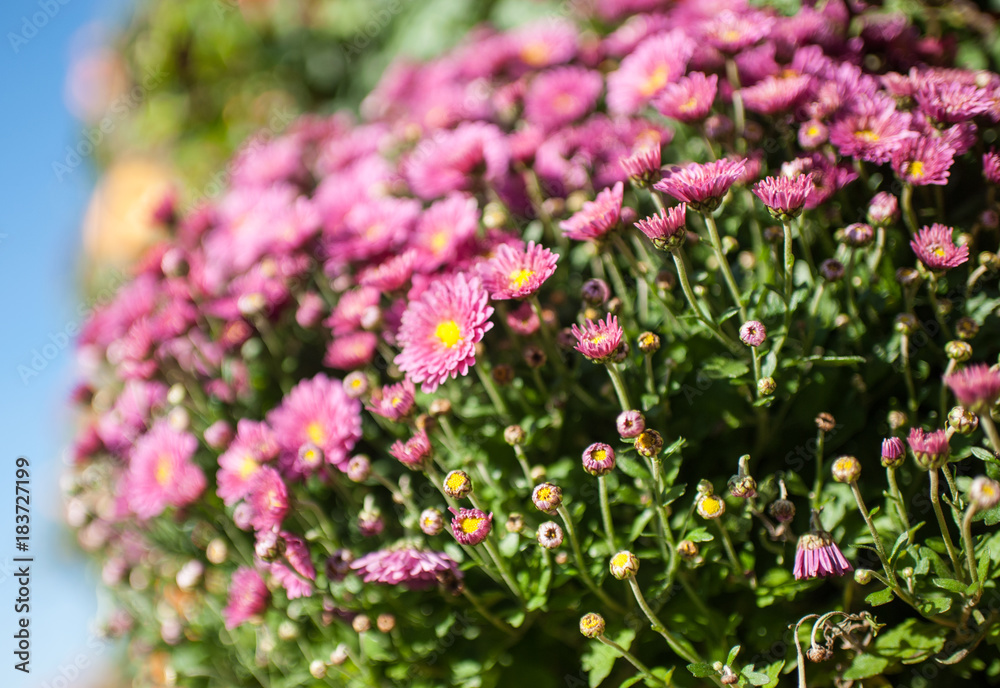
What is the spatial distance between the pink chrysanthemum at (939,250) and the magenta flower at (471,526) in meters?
1.14

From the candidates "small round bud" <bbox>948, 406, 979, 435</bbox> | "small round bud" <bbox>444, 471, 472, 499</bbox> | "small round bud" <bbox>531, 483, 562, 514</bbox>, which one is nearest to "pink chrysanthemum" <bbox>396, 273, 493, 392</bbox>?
"small round bud" <bbox>444, 471, 472, 499</bbox>

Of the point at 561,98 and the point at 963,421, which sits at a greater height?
the point at 561,98

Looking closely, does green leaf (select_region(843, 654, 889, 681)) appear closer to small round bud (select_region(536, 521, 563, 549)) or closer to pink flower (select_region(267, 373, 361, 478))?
small round bud (select_region(536, 521, 563, 549))

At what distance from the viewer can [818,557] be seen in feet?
4.62

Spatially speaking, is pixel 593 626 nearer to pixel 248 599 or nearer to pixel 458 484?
pixel 458 484

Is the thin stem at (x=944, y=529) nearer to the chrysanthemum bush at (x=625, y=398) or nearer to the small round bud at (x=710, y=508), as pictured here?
the chrysanthemum bush at (x=625, y=398)

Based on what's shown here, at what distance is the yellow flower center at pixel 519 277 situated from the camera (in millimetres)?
1553

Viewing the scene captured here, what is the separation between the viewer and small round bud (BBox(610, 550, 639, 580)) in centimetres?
140

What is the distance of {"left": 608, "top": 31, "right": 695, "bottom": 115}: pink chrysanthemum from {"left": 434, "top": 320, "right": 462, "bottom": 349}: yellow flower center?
1.00 m

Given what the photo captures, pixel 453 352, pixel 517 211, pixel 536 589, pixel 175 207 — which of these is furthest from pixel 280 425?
pixel 175 207

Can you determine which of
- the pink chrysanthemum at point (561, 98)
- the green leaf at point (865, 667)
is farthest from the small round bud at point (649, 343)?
the pink chrysanthemum at point (561, 98)

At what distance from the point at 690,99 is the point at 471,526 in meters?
1.29

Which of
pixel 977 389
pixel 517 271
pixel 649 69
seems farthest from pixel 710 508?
pixel 649 69

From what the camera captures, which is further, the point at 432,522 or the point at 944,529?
the point at 432,522
